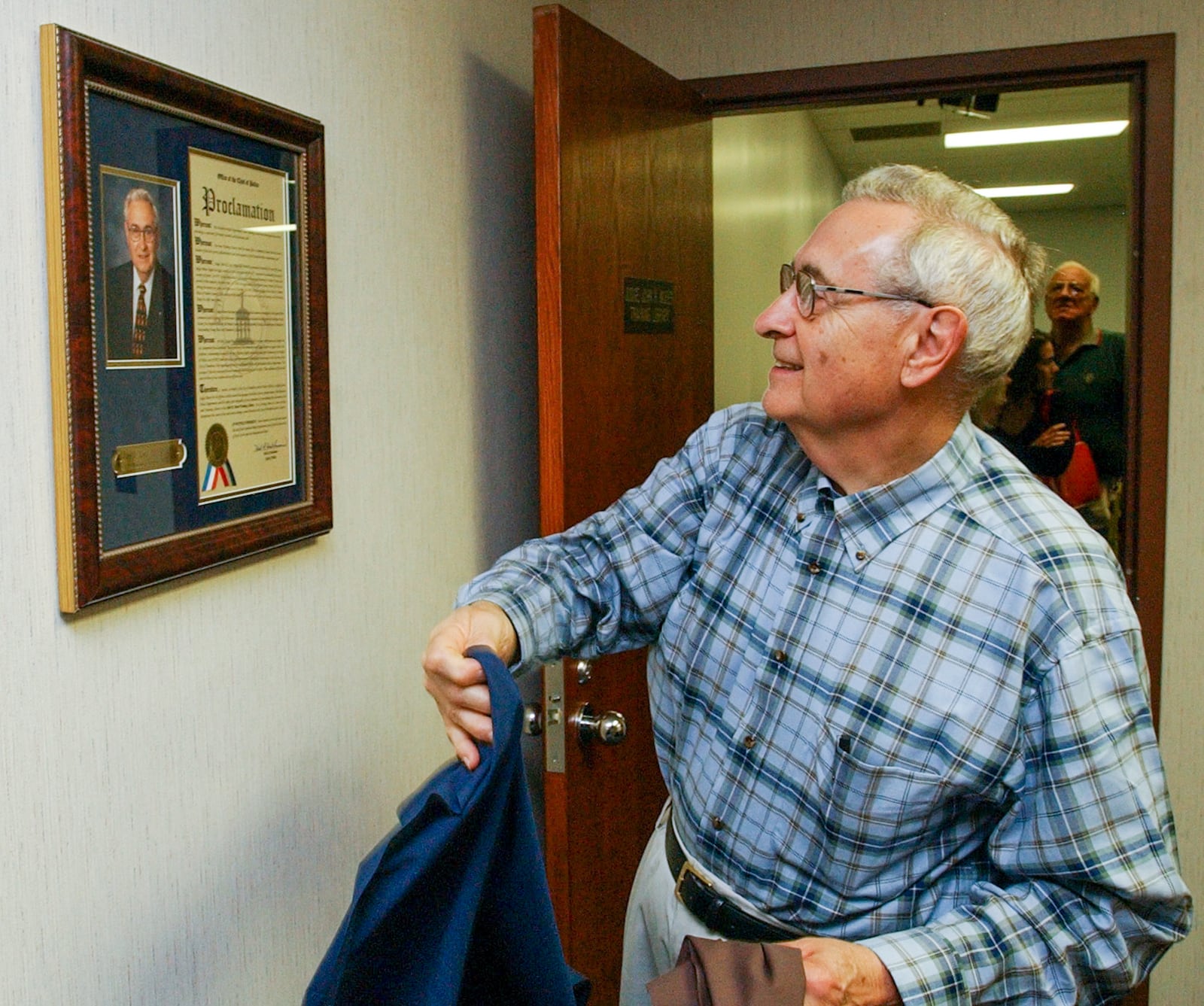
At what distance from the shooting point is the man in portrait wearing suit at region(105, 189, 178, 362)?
1.10 metres

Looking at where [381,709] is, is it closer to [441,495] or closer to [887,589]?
[441,495]

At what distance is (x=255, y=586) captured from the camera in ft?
4.50

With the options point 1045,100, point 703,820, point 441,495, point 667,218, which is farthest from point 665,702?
point 1045,100

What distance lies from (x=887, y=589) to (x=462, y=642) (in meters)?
0.47

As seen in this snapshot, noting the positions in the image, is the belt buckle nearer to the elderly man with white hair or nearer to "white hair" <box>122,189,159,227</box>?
the elderly man with white hair

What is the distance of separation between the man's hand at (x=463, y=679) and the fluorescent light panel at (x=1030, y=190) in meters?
7.44

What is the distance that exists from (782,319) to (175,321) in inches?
25.8

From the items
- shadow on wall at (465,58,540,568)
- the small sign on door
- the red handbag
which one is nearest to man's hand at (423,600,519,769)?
shadow on wall at (465,58,540,568)

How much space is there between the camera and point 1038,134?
19.5ft

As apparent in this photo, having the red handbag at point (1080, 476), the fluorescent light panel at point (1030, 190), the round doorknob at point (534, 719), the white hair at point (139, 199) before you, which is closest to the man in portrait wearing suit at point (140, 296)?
the white hair at point (139, 199)

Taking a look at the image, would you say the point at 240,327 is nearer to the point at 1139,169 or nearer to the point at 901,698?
the point at 901,698

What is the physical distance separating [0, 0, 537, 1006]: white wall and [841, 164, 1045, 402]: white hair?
71 cm

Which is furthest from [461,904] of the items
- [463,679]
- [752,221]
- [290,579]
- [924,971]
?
[752,221]

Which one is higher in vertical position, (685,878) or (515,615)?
(515,615)
